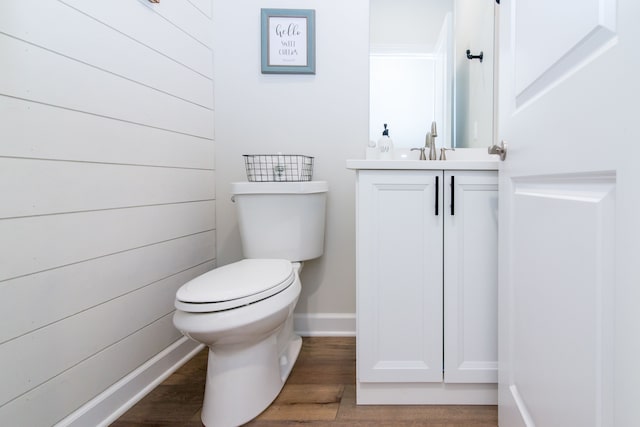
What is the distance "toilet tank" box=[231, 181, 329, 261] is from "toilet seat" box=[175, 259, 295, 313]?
207 mm

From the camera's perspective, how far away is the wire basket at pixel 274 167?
1552mm

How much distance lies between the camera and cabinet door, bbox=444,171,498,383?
1.12m

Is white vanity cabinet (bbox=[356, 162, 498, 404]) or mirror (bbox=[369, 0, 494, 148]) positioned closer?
white vanity cabinet (bbox=[356, 162, 498, 404])

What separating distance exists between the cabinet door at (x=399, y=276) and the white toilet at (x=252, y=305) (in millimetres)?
298

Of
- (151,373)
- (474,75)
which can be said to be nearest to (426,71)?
(474,75)

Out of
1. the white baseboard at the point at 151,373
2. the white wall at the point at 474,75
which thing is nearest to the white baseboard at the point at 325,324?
the white baseboard at the point at 151,373

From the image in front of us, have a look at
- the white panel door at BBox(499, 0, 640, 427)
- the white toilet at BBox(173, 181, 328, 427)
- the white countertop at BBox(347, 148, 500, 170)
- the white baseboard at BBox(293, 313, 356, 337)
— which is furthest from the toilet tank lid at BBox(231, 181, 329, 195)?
the white panel door at BBox(499, 0, 640, 427)

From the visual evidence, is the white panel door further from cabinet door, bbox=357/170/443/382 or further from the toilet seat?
the toilet seat

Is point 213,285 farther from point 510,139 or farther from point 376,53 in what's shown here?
point 376,53

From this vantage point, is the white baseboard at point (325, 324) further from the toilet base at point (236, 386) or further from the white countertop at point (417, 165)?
the white countertop at point (417, 165)

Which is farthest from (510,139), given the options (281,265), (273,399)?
(273,399)

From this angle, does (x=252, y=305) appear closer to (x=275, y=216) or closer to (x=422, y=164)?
(x=275, y=216)

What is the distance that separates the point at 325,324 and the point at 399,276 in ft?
2.61

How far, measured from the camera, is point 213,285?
1085mm
